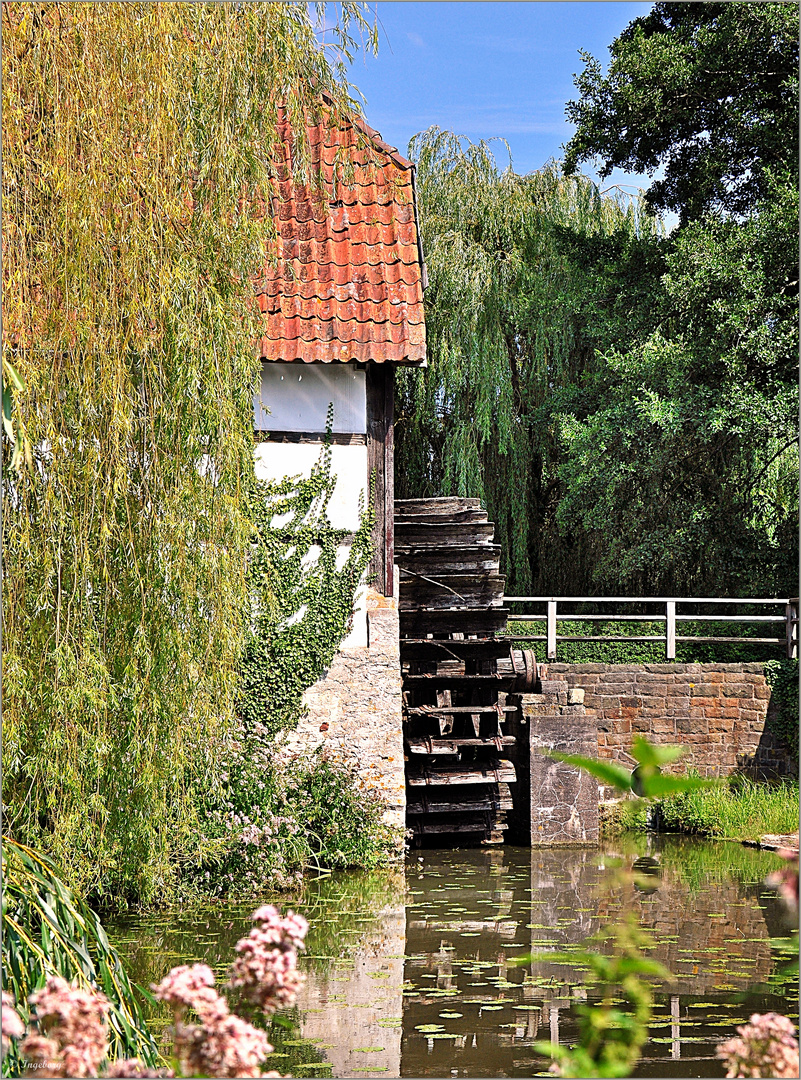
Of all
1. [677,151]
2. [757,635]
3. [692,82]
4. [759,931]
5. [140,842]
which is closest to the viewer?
[140,842]

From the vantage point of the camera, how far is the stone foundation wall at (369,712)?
31.3 ft

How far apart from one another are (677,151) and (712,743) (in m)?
8.72

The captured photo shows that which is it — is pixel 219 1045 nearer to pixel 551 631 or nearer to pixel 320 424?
pixel 320 424

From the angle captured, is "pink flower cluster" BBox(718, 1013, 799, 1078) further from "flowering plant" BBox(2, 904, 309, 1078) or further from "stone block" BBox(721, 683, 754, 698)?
"stone block" BBox(721, 683, 754, 698)

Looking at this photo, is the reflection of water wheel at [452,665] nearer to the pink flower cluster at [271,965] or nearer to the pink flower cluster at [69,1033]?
the pink flower cluster at [271,965]

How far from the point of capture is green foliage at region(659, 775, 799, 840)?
11.2 metres

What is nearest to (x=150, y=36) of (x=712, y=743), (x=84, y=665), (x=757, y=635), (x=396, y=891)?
(x=84, y=665)

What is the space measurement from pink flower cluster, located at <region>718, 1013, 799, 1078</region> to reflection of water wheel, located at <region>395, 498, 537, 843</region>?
9.15 metres

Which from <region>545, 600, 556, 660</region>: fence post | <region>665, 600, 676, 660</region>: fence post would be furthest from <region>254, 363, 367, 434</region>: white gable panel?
<region>665, 600, 676, 660</region>: fence post

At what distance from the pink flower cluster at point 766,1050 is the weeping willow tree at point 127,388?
370 cm

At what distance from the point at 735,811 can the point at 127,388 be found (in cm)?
863

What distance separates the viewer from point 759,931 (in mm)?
7613

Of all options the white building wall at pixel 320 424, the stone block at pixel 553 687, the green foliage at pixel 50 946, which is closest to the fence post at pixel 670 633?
the stone block at pixel 553 687

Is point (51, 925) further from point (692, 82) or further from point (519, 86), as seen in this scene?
point (692, 82)
